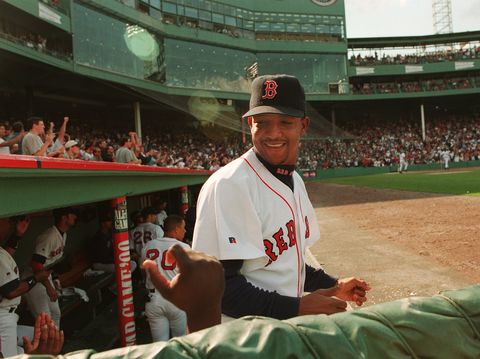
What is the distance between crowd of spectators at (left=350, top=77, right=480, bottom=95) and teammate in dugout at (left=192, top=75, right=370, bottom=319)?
4551 centimetres

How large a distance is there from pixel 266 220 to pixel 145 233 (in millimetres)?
6100

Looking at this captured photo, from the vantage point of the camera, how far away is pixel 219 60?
37.6 m

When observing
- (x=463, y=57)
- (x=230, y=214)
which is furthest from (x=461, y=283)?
(x=463, y=57)

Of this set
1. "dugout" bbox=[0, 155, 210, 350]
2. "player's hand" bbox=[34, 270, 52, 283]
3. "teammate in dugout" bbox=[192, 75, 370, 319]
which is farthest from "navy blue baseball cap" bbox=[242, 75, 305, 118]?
"player's hand" bbox=[34, 270, 52, 283]

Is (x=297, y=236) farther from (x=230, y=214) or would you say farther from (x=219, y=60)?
(x=219, y=60)

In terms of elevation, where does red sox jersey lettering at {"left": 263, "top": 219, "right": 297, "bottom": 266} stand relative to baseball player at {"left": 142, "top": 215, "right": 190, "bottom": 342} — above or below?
above

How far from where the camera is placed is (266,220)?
1.93 m

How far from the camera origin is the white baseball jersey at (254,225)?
5.87ft

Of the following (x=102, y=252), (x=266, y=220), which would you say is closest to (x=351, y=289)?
(x=266, y=220)

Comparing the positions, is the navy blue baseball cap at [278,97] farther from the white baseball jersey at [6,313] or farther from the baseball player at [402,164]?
the baseball player at [402,164]

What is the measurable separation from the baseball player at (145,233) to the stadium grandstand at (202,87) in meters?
Result: 0.71

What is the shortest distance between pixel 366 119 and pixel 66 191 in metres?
48.6

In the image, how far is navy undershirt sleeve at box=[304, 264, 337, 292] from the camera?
2.44m

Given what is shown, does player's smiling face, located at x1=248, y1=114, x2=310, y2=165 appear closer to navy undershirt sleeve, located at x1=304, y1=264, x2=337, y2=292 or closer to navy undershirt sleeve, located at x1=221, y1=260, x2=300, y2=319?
navy undershirt sleeve, located at x1=221, y1=260, x2=300, y2=319
